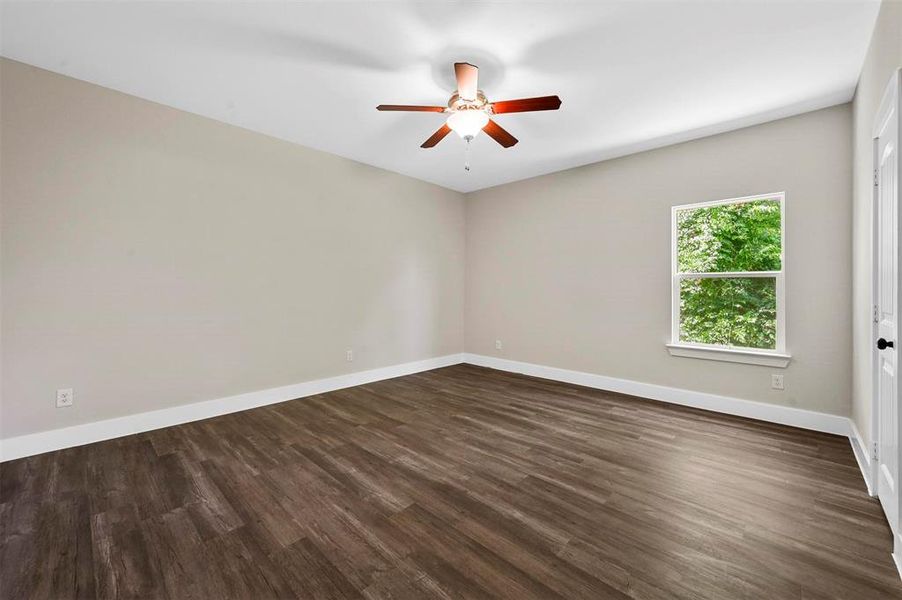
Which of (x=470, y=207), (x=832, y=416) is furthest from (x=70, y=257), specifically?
(x=832, y=416)

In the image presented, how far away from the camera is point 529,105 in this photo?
94.7 inches

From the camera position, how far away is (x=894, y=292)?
1.70 meters

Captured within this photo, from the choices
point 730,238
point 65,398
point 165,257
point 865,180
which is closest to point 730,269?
point 730,238

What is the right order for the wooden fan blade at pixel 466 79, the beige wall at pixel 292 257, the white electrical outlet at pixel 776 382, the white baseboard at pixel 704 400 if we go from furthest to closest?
the white electrical outlet at pixel 776 382, the white baseboard at pixel 704 400, the beige wall at pixel 292 257, the wooden fan blade at pixel 466 79

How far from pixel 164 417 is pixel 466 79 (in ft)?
11.6

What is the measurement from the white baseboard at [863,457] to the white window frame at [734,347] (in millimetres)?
652

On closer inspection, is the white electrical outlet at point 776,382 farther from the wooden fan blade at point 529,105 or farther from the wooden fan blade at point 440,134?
the wooden fan blade at point 440,134

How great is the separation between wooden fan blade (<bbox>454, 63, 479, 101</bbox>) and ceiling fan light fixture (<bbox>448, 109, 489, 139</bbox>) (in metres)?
0.10

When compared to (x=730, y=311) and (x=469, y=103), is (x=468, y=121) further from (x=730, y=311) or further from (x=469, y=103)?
(x=730, y=311)

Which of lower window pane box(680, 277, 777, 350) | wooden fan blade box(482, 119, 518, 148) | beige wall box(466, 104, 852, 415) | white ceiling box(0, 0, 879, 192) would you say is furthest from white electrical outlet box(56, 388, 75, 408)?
lower window pane box(680, 277, 777, 350)

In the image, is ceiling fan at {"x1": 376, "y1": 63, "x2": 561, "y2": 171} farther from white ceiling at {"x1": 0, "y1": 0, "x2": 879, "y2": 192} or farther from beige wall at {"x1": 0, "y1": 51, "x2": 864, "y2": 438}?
beige wall at {"x1": 0, "y1": 51, "x2": 864, "y2": 438}

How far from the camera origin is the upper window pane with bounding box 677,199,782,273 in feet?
11.0

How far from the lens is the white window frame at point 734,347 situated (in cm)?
325

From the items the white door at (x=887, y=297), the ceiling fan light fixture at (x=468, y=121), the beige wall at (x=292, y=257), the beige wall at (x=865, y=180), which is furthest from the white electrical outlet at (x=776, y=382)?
the ceiling fan light fixture at (x=468, y=121)
